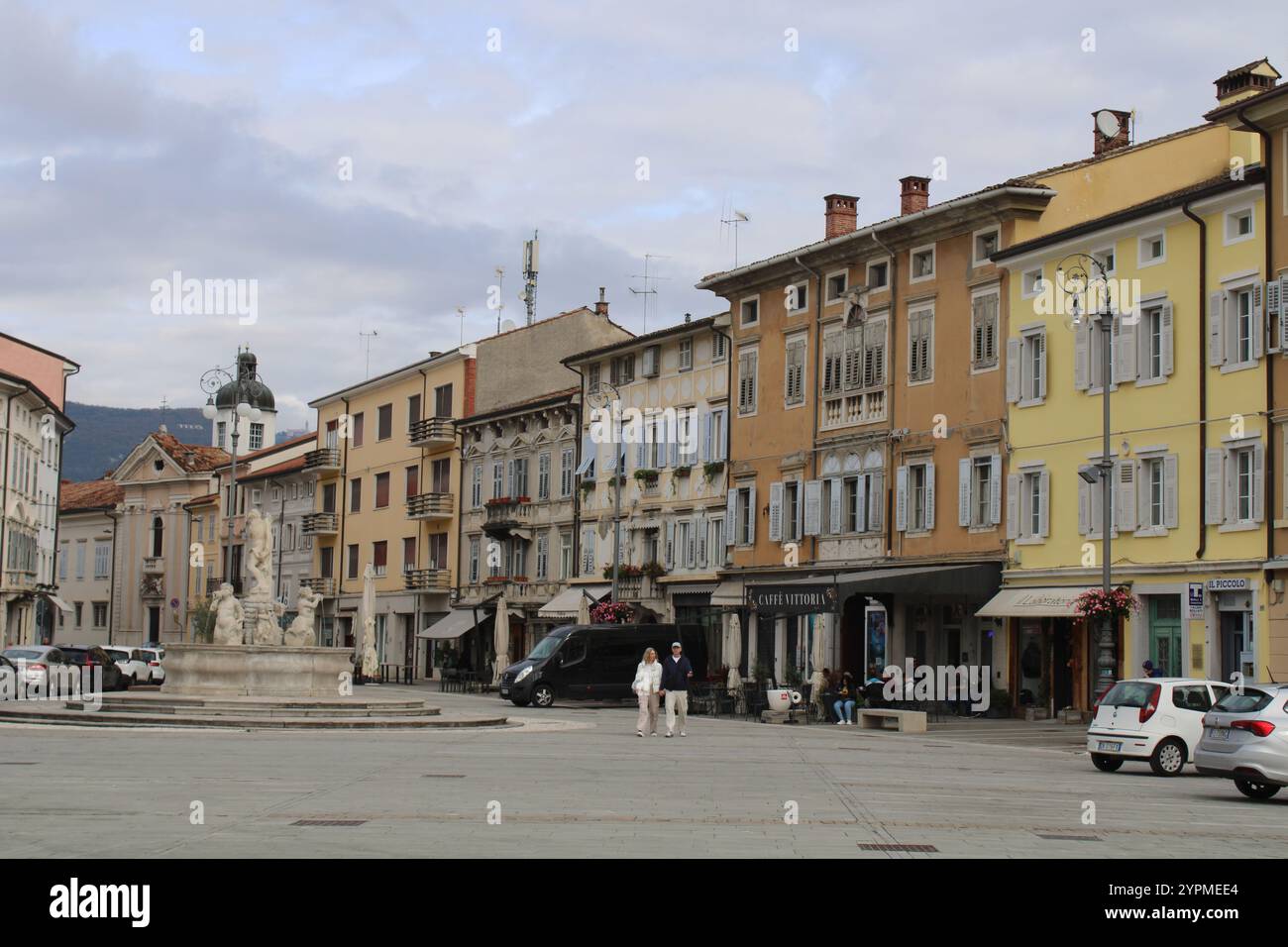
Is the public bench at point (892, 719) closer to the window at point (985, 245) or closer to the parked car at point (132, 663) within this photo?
the window at point (985, 245)

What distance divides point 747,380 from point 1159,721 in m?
29.3

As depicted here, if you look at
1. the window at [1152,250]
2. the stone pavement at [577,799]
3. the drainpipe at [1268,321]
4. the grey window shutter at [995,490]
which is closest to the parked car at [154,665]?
the stone pavement at [577,799]

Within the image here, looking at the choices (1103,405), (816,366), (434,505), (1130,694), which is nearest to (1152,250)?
(1103,405)

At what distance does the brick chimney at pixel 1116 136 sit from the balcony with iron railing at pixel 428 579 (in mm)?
35421

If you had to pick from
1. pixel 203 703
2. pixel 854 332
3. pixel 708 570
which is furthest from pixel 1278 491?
pixel 708 570

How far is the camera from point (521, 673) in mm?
48594

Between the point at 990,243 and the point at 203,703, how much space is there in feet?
71.3

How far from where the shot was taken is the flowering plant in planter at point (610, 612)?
53875 mm

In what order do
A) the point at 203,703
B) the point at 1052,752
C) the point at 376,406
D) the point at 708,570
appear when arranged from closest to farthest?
the point at 1052,752
the point at 203,703
the point at 708,570
the point at 376,406

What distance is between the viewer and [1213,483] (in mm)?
35094

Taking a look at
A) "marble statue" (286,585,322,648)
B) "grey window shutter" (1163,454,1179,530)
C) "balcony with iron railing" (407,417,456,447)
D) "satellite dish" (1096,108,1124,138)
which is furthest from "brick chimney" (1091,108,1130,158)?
"balcony with iron railing" (407,417,456,447)

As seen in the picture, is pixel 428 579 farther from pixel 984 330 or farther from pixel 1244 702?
pixel 1244 702

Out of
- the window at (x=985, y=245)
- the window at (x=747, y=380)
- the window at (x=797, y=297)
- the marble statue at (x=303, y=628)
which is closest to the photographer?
the marble statue at (x=303, y=628)
